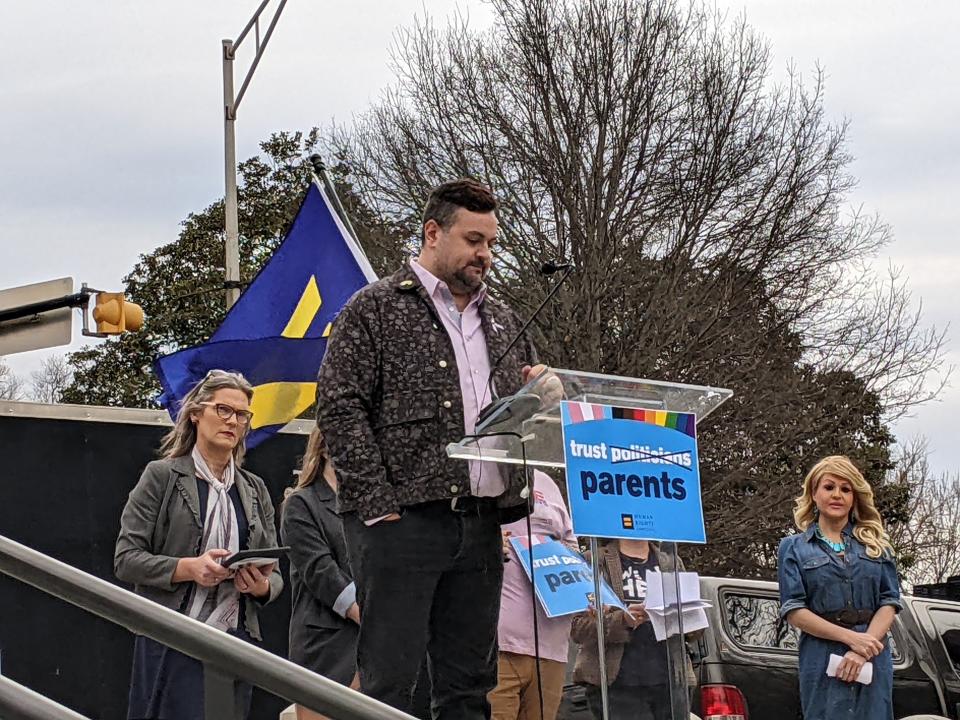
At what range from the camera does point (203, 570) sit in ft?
17.6

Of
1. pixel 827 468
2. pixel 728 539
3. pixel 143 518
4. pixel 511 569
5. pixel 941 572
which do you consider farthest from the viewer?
pixel 941 572

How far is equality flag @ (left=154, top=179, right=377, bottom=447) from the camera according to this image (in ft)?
33.2

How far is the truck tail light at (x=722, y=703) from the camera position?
25.9ft

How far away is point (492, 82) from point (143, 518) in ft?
64.4

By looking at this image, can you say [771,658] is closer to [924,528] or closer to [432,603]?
[432,603]

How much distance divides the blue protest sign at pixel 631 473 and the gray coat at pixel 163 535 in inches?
71.0

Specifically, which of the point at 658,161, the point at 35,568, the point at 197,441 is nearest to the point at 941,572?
the point at 658,161

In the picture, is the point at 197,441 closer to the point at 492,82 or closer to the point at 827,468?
the point at 827,468

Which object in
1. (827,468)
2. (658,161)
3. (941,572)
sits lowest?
(941,572)

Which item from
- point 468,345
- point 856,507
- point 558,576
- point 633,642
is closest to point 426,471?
point 468,345

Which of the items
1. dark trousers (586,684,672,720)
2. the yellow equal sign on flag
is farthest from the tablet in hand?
the yellow equal sign on flag

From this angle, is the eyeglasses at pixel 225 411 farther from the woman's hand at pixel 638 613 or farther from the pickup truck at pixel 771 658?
the pickup truck at pixel 771 658

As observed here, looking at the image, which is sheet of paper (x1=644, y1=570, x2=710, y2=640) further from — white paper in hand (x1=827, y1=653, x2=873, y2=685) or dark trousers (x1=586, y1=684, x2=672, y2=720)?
white paper in hand (x1=827, y1=653, x2=873, y2=685)

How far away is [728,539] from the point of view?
23.6 metres
